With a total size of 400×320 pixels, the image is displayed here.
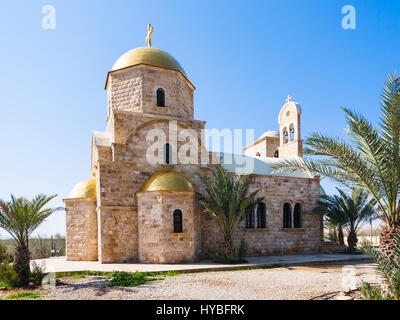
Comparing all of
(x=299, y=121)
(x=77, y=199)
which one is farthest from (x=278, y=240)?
(x=77, y=199)

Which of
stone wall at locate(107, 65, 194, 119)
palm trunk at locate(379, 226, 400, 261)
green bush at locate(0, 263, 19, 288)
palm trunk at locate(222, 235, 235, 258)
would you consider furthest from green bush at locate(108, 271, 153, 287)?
stone wall at locate(107, 65, 194, 119)

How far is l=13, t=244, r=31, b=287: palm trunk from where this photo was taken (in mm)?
8203

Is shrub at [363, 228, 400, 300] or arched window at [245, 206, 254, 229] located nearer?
shrub at [363, 228, 400, 300]

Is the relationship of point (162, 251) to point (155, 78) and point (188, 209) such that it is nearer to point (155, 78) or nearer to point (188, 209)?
point (188, 209)

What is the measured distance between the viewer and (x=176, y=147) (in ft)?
44.2

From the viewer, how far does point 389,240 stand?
20.7 ft

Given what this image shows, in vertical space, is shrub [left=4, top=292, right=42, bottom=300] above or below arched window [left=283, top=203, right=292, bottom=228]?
below

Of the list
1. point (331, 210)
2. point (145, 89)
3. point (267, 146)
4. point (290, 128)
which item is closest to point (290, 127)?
point (290, 128)

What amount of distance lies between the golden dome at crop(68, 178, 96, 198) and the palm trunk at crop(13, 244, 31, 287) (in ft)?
15.8

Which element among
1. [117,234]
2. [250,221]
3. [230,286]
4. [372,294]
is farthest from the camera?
[250,221]

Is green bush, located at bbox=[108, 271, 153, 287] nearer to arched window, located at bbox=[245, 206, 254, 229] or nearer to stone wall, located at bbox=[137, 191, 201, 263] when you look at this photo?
stone wall, located at bbox=[137, 191, 201, 263]

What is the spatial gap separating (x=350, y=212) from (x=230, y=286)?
32.6 feet

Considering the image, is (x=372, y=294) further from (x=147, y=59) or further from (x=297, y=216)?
(x=147, y=59)

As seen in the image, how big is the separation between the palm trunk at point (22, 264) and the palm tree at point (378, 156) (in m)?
8.27
